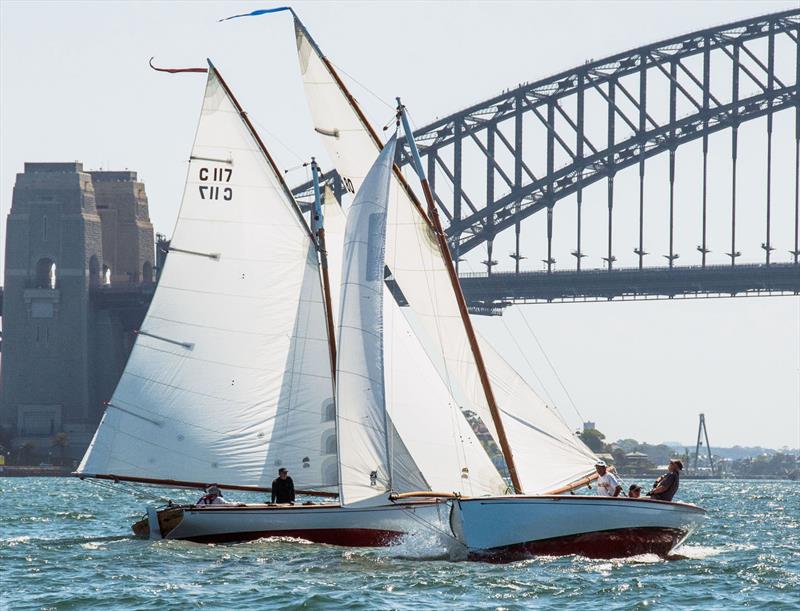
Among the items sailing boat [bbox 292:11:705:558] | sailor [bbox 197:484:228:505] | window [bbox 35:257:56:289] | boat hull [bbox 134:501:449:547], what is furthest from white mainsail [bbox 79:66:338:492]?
window [bbox 35:257:56:289]

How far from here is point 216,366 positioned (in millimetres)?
32844

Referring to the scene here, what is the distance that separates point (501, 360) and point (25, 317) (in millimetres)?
80829

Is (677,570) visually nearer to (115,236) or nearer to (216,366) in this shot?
(216,366)

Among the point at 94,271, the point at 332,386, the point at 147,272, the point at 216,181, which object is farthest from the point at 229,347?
the point at 147,272

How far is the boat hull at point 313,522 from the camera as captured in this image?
29156mm

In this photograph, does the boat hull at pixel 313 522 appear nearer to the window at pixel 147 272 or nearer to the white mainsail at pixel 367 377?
the white mainsail at pixel 367 377

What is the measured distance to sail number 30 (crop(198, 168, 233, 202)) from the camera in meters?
33.6

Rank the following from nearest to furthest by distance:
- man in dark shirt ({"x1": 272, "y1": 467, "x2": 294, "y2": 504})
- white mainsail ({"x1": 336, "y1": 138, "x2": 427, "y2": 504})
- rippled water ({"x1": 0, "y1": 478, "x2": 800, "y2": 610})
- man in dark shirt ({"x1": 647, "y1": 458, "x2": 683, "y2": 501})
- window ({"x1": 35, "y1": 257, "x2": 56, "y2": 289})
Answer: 1. rippled water ({"x1": 0, "y1": 478, "x2": 800, "y2": 610})
2. white mainsail ({"x1": 336, "y1": 138, "x2": 427, "y2": 504})
3. man in dark shirt ({"x1": 647, "y1": 458, "x2": 683, "y2": 501})
4. man in dark shirt ({"x1": 272, "y1": 467, "x2": 294, "y2": 504})
5. window ({"x1": 35, "y1": 257, "x2": 56, "y2": 289})

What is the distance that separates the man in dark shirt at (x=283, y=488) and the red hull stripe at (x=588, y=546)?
4.18 m

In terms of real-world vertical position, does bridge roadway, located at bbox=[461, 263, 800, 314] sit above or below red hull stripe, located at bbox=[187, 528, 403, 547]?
above

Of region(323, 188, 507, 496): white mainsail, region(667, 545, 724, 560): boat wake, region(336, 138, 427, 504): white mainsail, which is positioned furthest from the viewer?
region(667, 545, 724, 560): boat wake

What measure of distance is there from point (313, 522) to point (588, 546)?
4.64 meters

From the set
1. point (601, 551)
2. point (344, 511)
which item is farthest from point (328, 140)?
point (601, 551)

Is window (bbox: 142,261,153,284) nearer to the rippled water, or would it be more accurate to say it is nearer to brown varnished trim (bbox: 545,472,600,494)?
the rippled water
